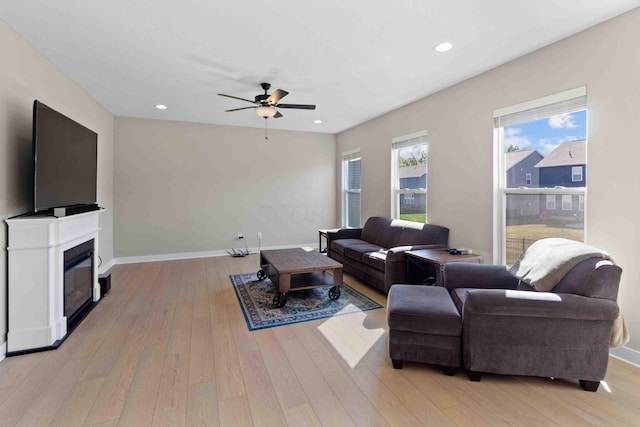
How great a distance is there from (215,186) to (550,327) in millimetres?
5536

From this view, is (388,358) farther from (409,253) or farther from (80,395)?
(80,395)

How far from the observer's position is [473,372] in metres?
2.06

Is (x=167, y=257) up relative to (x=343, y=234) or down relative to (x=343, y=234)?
down

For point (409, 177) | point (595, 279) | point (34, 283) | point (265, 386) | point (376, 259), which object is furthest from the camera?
point (409, 177)

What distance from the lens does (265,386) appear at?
6.57ft

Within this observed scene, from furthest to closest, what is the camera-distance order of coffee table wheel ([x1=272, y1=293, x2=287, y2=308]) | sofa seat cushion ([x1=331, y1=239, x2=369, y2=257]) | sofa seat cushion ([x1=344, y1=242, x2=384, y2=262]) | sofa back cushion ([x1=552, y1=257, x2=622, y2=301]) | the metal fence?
sofa seat cushion ([x1=331, y1=239, x2=369, y2=257]), sofa seat cushion ([x1=344, y1=242, x2=384, y2=262]), coffee table wheel ([x1=272, y1=293, x2=287, y2=308]), the metal fence, sofa back cushion ([x1=552, y1=257, x2=622, y2=301])

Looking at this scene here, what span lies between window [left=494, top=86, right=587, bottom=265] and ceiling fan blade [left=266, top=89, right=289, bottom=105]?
7.49ft

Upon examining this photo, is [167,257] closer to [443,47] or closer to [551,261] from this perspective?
[443,47]

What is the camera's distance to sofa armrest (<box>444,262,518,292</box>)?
2.56 m

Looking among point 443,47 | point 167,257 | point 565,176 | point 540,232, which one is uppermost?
point 443,47

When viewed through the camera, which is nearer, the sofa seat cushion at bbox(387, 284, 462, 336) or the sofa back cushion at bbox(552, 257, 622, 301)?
the sofa back cushion at bbox(552, 257, 622, 301)

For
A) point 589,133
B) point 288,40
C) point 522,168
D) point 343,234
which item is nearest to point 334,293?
point 343,234

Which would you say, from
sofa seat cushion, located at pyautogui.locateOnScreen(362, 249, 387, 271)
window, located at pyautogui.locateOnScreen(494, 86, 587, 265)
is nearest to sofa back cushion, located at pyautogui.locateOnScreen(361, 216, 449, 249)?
sofa seat cushion, located at pyautogui.locateOnScreen(362, 249, 387, 271)

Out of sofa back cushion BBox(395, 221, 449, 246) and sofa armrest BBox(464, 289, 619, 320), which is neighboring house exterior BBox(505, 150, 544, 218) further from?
sofa armrest BBox(464, 289, 619, 320)
